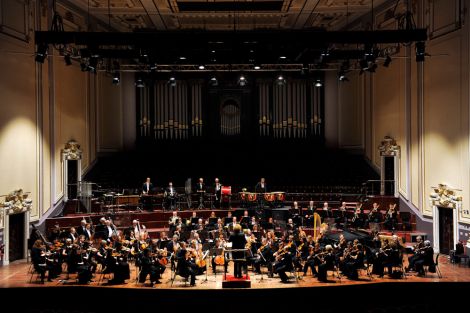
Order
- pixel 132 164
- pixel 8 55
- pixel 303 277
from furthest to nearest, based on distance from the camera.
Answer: pixel 132 164, pixel 8 55, pixel 303 277

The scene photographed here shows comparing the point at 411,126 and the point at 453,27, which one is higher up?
the point at 453,27

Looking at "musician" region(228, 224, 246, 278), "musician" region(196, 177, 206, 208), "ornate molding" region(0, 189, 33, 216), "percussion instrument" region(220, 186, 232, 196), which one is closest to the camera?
"musician" region(228, 224, 246, 278)

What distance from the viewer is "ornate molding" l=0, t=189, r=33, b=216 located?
1288 centimetres

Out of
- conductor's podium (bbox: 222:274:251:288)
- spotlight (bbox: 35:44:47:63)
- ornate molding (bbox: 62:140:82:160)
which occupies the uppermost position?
spotlight (bbox: 35:44:47:63)

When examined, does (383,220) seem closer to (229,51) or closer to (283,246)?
(283,246)

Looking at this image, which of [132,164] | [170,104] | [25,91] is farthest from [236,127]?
[25,91]

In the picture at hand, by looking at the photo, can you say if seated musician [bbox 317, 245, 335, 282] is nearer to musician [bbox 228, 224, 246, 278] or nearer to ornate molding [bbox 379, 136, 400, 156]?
musician [bbox 228, 224, 246, 278]

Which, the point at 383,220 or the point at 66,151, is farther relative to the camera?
the point at 66,151

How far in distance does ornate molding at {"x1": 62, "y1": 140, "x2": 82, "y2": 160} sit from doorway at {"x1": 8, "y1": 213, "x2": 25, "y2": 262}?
293 centimetres

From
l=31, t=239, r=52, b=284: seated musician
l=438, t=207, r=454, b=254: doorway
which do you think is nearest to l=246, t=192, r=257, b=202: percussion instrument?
l=438, t=207, r=454, b=254: doorway

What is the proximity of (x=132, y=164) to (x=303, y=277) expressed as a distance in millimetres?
9688

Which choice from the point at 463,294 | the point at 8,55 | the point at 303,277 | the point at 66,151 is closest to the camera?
the point at 463,294

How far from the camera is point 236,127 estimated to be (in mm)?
20344

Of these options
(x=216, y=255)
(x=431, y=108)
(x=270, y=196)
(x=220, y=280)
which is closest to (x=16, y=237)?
(x=216, y=255)
